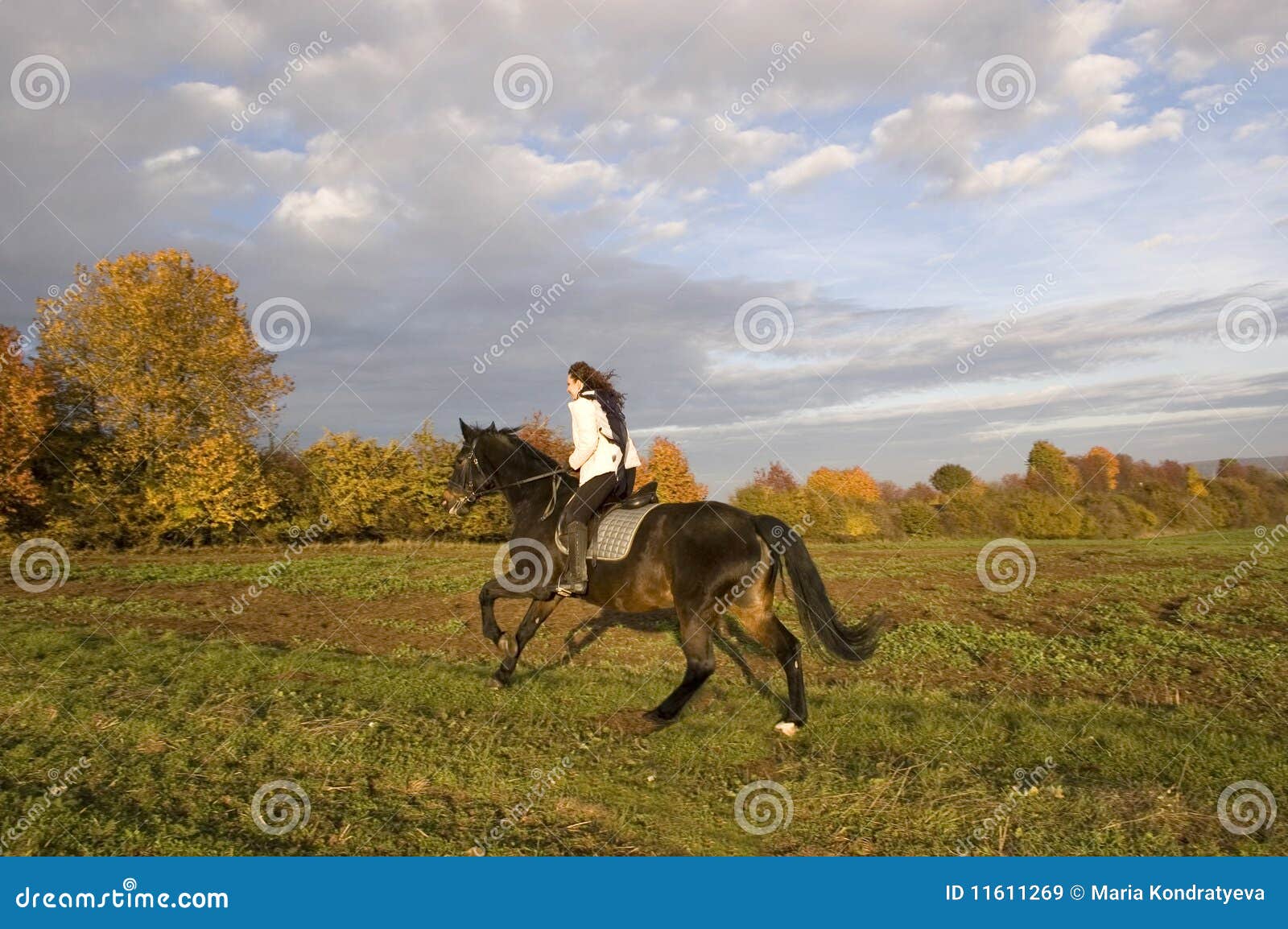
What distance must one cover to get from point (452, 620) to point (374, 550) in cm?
1446

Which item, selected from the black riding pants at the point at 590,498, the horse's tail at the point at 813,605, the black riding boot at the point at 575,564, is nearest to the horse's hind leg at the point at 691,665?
the horse's tail at the point at 813,605

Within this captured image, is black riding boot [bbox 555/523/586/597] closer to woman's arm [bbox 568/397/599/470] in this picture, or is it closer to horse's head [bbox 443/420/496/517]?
woman's arm [bbox 568/397/599/470]

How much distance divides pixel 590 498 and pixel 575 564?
Answer: 723mm

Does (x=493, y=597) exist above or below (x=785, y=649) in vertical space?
above

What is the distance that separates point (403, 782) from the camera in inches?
215

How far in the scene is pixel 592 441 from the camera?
8148 mm

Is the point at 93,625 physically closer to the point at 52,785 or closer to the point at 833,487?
the point at 52,785

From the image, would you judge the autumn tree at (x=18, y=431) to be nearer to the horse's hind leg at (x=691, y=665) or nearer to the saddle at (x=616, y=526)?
the saddle at (x=616, y=526)

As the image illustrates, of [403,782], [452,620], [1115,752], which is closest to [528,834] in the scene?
[403,782]

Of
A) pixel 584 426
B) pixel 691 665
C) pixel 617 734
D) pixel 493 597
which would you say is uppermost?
pixel 584 426

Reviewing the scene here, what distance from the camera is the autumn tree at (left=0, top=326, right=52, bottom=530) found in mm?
22641

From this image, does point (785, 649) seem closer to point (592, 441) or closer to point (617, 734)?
point (617, 734)

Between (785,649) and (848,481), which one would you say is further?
(848,481)

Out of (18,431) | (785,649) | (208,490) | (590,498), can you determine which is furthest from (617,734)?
(18,431)
